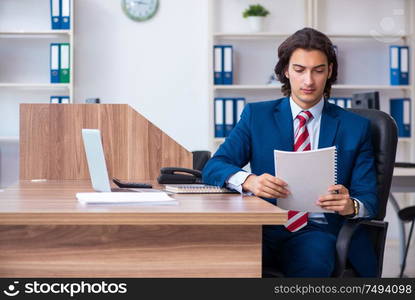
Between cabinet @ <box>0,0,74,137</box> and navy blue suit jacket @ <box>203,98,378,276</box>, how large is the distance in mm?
3214

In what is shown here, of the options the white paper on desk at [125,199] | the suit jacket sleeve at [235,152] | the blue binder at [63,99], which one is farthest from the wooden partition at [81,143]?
the blue binder at [63,99]

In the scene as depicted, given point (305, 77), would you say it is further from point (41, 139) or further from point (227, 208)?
point (41, 139)

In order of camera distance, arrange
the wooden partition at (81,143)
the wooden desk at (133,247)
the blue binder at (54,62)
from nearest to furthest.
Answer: the wooden desk at (133,247) → the wooden partition at (81,143) → the blue binder at (54,62)

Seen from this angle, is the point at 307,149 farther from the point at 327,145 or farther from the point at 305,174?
the point at 305,174

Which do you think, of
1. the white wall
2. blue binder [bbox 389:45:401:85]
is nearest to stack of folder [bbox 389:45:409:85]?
blue binder [bbox 389:45:401:85]

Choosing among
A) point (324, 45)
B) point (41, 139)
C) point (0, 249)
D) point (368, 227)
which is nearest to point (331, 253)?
point (368, 227)

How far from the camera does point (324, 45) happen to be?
225 centimetres

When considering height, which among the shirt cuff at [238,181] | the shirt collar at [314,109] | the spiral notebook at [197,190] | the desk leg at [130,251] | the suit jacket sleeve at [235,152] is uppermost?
the shirt collar at [314,109]

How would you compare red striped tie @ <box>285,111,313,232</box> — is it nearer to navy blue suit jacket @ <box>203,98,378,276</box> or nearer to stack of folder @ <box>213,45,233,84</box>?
navy blue suit jacket @ <box>203,98,378,276</box>

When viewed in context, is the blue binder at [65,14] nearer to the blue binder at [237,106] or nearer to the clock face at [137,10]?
the clock face at [137,10]

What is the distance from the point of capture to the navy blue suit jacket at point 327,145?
212 cm

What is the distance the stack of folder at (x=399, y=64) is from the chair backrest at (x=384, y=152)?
315 centimetres

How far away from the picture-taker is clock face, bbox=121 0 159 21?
5309 millimetres

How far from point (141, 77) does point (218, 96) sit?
2.06 ft
